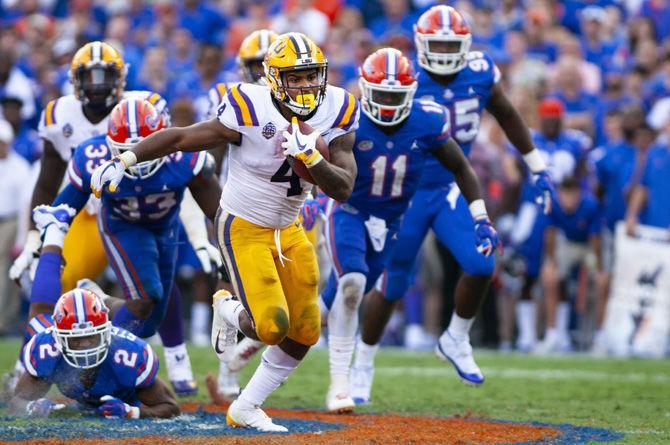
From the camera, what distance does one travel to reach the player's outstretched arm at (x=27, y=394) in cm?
609

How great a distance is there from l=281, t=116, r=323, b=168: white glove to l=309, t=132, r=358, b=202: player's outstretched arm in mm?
40

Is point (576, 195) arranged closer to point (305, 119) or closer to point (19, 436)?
point (305, 119)

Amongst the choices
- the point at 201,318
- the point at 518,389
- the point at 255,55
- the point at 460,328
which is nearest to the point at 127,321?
the point at 460,328

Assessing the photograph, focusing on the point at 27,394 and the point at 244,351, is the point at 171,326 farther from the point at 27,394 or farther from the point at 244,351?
the point at 27,394

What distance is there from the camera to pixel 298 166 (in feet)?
17.8

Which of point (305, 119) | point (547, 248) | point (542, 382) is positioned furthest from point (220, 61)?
point (305, 119)

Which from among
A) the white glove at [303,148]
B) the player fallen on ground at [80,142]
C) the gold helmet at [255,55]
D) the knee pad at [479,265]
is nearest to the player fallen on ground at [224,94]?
the gold helmet at [255,55]

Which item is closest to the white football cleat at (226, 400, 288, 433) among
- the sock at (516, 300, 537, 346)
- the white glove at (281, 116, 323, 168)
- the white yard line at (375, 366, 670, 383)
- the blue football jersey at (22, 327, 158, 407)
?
the blue football jersey at (22, 327, 158, 407)

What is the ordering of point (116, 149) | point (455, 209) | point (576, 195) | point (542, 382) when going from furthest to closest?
point (576, 195)
point (542, 382)
point (455, 209)
point (116, 149)

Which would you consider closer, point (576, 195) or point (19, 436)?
point (19, 436)

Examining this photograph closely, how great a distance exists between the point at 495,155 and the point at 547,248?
1075mm

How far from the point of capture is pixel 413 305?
444 inches

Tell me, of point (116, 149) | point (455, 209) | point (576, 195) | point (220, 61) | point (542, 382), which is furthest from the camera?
point (220, 61)

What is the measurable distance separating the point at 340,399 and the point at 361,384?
69 cm
